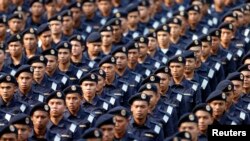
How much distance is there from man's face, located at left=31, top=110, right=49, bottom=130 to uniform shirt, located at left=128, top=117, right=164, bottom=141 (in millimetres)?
1309

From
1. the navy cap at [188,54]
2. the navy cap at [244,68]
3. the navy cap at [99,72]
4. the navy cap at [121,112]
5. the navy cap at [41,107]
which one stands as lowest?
the navy cap at [121,112]

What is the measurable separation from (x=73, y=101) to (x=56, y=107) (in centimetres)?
35

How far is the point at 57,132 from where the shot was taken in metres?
16.8

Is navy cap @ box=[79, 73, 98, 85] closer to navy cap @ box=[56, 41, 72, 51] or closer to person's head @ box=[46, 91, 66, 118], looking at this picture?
person's head @ box=[46, 91, 66, 118]

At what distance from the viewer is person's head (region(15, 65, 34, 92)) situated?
17797 millimetres

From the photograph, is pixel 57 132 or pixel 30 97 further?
pixel 30 97

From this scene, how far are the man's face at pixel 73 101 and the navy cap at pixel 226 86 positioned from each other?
2270 mm

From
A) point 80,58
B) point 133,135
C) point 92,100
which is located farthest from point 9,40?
point 133,135

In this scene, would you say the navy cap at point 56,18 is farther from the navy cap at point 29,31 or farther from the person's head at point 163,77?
Result: the person's head at point 163,77

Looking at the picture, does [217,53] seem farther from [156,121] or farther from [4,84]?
[4,84]

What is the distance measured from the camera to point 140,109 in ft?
55.0

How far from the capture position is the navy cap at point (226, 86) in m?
17.5

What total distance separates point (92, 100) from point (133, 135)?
3.99 feet

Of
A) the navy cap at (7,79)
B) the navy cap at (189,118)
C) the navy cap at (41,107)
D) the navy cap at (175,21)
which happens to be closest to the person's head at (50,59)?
the navy cap at (7,79)
